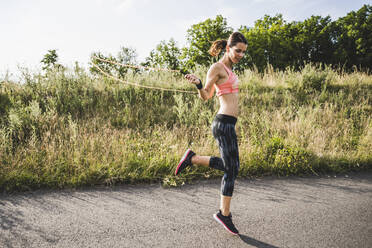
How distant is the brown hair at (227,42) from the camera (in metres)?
2.53

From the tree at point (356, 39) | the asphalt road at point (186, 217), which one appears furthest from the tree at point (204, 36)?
the asphalt road at point (186, 217)

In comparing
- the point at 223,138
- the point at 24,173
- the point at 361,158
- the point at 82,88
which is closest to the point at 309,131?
the point at 361,158

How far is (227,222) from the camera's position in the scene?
8.04 ft

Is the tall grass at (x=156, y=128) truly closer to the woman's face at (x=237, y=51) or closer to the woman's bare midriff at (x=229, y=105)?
the woman's bare midriff at (x=229, y=105)

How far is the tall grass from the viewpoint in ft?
12.7

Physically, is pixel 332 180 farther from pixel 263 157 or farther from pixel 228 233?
pixel 228 233

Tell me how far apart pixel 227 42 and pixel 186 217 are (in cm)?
217

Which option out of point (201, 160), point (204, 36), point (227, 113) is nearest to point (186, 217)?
point (201, 160)

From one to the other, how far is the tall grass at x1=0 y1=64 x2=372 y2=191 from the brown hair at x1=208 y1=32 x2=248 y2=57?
7.03 ft

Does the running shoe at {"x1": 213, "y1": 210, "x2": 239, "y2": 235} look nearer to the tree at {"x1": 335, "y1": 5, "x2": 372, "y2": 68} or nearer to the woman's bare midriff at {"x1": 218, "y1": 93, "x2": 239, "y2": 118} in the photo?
the woman's bare midriff at {"x1": 218, "y1": 93, "x2": 239, "y2": 118}

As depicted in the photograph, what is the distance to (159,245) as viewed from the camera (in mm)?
2223

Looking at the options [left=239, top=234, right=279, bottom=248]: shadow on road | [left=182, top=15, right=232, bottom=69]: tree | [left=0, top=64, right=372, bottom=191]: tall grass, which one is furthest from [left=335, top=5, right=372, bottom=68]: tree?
[left=239, top=234, right=279, bottom=248]: shadow on road

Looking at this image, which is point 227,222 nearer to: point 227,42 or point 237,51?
point 237,51

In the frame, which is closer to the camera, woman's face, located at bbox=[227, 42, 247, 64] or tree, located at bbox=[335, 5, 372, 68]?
woman's face, located at bbox=[227, 42, 247, 64]
